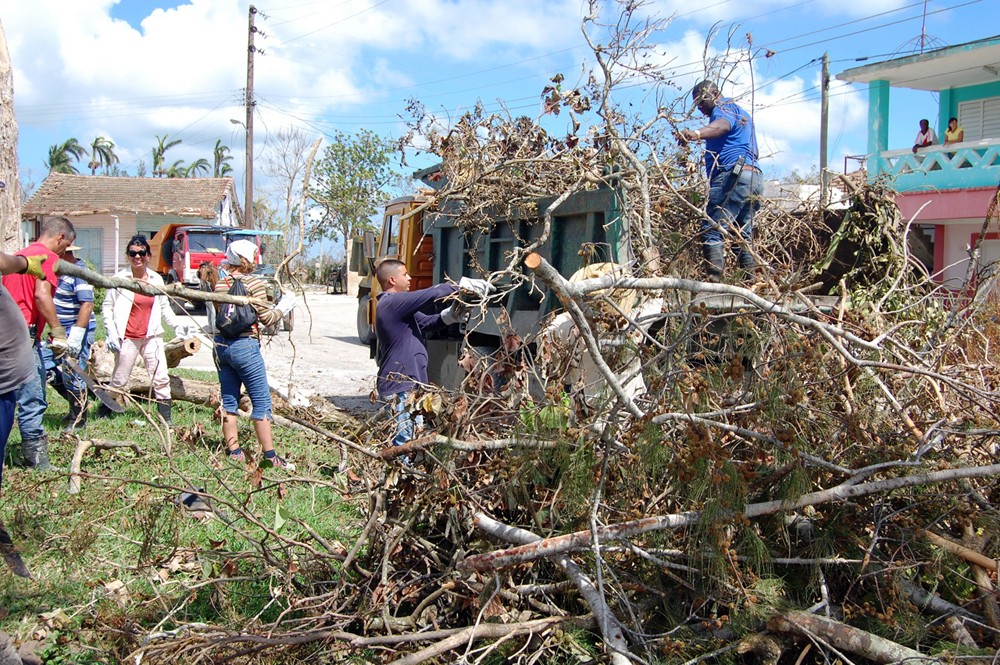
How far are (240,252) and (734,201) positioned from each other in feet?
12.3

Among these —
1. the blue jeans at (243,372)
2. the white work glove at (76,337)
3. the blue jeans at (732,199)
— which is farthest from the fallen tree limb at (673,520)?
the white work glove at (76,337)

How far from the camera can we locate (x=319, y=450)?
18.7ft

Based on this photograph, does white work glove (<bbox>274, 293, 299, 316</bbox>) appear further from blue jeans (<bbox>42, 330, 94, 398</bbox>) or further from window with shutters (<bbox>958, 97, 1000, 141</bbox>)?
window with shutters (<bbox>958, 97, 1000, 141</bbox>)

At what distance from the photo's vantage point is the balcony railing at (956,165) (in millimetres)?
14281

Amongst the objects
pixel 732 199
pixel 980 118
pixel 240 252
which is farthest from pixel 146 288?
pixel 980 118

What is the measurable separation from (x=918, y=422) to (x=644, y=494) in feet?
4.33

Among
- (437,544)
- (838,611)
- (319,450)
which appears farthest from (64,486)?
(838,611)

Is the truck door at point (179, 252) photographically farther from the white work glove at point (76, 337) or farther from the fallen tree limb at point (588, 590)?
the fallen tree limb at point (588, 590)

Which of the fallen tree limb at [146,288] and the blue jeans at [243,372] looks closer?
the fallen tree limb at [146,288]

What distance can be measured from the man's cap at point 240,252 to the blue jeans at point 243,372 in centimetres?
58

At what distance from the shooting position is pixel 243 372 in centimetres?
534

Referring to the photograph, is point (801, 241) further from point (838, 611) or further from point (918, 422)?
point (838, 611)

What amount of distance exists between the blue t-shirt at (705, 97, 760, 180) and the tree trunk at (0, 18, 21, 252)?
534cm

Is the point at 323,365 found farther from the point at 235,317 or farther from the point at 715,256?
the point at 715,256
